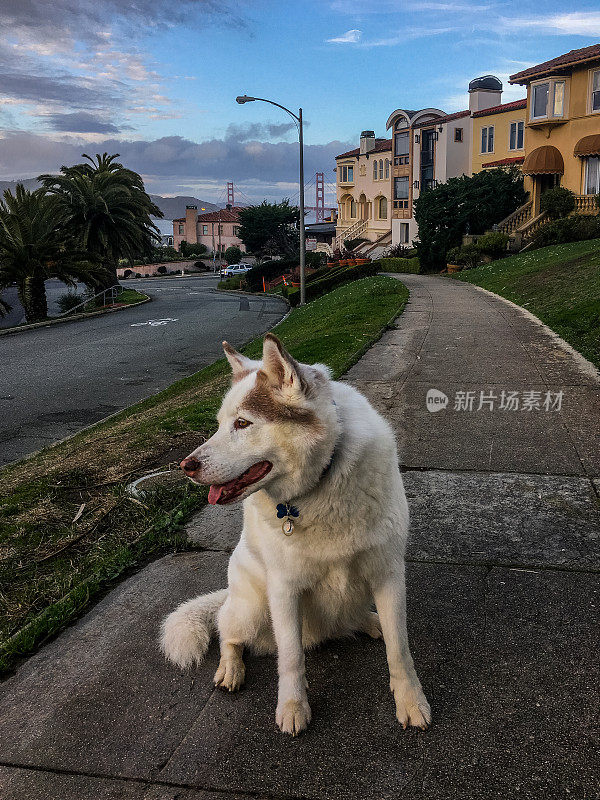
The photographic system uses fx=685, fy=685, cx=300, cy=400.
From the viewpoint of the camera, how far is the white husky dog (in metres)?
2.64

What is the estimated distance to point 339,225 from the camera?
74.9 meters

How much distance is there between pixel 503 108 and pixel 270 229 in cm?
3540

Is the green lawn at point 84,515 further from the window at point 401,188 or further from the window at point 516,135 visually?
the window at point 401,188

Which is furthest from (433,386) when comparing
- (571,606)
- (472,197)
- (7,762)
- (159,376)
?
(472,197)

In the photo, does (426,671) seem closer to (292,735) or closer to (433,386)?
(292,735)

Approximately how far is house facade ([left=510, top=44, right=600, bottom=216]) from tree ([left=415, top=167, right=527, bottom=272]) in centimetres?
156

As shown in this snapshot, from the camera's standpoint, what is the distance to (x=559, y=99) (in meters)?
36.3

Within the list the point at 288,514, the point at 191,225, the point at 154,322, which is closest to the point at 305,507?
the point at 288,514

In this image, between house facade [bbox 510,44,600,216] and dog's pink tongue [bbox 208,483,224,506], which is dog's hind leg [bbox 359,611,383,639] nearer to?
dog's pink tongue [bbox 208,483,224,506]

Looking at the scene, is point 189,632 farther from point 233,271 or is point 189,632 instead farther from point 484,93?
point 233,271

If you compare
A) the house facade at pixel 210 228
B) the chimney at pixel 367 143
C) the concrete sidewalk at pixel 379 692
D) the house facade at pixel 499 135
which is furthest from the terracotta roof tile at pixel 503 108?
the house facade at pixel 210 228

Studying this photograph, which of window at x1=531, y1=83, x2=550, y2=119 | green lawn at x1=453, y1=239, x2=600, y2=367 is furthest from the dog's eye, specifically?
window at x1=531, y1=83, x2=550, y2=119

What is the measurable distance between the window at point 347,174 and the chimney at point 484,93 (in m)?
20.8

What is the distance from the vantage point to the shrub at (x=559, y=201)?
34.6m
